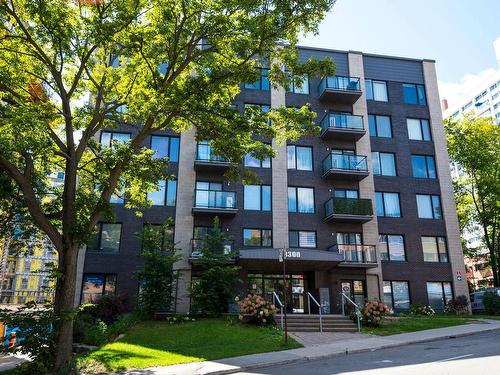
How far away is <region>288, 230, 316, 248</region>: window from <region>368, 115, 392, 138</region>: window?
351 inches

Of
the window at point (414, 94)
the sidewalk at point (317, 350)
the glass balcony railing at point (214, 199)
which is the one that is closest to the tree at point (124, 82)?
the sidewalk at point (317, 350)

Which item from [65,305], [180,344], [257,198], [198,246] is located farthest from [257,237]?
[65,305]

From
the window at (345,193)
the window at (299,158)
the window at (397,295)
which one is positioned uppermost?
the window at (299,158)

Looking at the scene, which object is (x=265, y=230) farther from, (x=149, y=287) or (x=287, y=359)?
(x=287, y=359)

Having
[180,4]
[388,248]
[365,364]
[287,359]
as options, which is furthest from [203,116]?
[388,248]

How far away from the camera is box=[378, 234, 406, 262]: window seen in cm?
2675

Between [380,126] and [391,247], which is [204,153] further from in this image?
[391,247]

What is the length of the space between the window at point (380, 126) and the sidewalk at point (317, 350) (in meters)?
14.4

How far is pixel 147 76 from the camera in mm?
15008

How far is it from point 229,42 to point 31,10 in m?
6.03

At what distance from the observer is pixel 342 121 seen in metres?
27.5

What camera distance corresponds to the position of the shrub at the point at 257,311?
58.8 ft

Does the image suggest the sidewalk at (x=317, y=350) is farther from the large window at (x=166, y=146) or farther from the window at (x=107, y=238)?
the large window at (x=166, y=146)

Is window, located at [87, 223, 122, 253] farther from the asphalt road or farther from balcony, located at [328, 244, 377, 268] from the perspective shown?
the asphalt road
